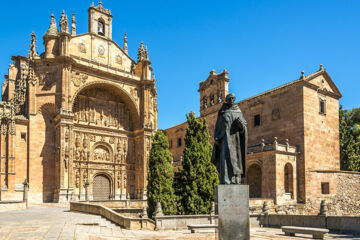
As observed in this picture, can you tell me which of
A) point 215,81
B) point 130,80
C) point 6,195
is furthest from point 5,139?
point 215,81

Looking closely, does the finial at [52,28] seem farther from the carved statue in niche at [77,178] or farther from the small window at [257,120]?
the small window at [257,120]

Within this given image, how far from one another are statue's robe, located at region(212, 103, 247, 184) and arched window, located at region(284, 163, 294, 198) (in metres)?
22.3

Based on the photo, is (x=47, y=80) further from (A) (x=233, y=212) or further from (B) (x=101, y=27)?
(A) (x=233, y=212)

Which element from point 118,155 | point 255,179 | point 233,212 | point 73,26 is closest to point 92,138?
point 118,155

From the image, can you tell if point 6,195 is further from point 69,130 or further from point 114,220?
point 114,220

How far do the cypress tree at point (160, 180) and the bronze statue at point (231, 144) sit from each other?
40.9 feet

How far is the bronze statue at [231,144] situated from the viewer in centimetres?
766

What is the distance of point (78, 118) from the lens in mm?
32812

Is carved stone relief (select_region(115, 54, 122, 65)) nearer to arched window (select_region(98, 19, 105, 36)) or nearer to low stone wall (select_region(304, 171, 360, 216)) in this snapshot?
arched window (select_region(98, 19, 105, 36))

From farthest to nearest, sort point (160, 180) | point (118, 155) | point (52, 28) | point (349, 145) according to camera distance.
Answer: point (349, 145) → point (118, 155) → point (52, 28) → point (160, 180)

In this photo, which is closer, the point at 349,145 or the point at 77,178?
the point at 77,178

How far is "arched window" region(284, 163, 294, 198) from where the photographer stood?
2834cm

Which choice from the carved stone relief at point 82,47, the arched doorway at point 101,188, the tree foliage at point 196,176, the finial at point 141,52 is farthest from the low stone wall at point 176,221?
the finial at point 141,52

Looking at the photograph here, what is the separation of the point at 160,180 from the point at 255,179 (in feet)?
45.0
